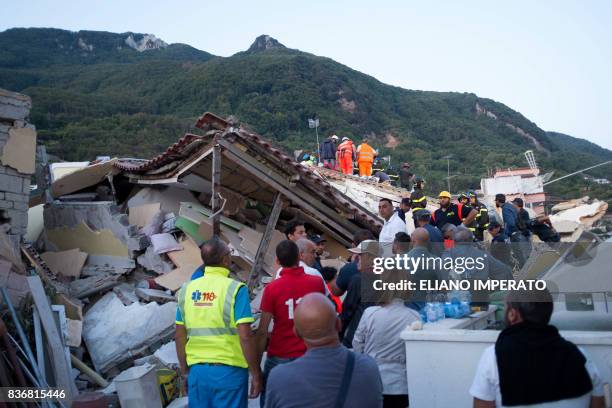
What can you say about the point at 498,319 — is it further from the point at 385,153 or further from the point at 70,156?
the point at 385,153

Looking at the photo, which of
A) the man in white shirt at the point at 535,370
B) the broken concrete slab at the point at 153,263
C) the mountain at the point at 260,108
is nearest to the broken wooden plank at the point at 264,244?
the broken concrete slab at the point at 153,263

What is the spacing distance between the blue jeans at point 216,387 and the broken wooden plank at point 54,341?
275 cm

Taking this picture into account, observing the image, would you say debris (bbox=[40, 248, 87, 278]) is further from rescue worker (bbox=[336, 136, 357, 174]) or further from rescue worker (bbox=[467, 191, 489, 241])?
rescue worker (bbox=[336, 136, 357, 174])

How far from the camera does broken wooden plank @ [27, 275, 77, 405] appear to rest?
625 cm

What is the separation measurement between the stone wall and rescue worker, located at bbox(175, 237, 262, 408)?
499cm

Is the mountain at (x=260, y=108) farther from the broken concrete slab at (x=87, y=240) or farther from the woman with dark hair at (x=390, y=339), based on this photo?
the woman with dark hair at (x=390, y=339)

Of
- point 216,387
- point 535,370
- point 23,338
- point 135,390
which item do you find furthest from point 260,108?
point 535,370

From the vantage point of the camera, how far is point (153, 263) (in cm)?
931

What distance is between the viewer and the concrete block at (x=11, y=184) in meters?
7.93

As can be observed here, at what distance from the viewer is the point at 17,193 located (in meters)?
8.07

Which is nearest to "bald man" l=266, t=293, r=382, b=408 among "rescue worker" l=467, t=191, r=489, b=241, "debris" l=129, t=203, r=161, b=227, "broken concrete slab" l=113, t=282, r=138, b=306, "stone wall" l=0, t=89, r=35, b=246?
"broken concrete slab" l=113, t=282, r=138, b=306

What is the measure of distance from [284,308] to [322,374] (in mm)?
1837

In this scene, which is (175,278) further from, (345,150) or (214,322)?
(345,150)

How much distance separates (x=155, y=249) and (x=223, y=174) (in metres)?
1.73
